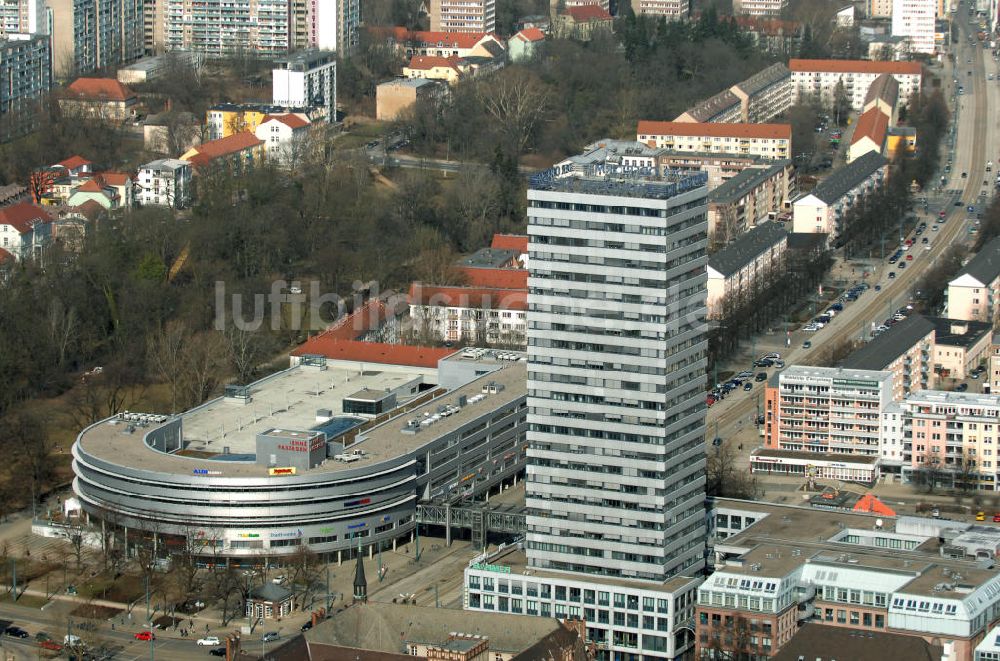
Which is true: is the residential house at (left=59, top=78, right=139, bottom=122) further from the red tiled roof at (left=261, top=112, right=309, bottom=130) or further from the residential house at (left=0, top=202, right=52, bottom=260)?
the residential house at (left=0, top=202, right=52, bottom=260)

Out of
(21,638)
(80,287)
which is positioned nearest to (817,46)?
(80,287)

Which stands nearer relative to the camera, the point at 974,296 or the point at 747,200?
the point at 974,296

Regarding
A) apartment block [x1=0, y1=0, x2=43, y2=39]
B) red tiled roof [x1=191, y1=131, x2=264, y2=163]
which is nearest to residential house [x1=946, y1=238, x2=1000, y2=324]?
red tiled roof [x1=191, y1=131, x2=264, y2=163]

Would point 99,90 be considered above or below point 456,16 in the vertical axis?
below

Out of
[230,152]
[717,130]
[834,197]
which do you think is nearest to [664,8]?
[717,130]

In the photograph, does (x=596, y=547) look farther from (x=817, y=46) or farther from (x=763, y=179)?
(x=817, y=46)

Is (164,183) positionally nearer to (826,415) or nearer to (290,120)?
(290,120)

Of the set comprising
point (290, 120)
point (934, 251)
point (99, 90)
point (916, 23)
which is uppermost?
point (916, 23)
